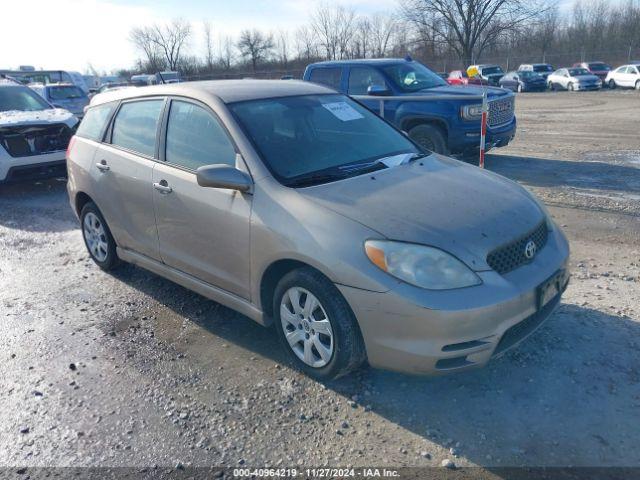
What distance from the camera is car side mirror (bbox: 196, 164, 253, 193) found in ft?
11.2

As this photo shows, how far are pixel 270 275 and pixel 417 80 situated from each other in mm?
7125

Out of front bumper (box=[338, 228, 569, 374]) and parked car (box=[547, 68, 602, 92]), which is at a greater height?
parked car (box=[547, 68, 602, 92])

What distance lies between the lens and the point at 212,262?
385 centimetres

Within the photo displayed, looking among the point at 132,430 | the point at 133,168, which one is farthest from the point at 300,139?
the point at 132,430

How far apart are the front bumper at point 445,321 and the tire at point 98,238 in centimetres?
311

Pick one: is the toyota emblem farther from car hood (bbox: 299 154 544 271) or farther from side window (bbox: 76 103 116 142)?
side window (bbox: 76 103 116 142)

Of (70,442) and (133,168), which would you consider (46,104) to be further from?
(70,442)

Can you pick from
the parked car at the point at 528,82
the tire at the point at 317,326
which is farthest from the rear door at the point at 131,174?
the parked car at the point at 528,82

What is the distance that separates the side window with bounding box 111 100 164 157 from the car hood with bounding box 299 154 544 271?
1717 mm

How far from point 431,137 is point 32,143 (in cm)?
683

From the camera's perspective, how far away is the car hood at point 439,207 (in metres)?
2.98

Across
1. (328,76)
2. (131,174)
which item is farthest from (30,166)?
(131,174)

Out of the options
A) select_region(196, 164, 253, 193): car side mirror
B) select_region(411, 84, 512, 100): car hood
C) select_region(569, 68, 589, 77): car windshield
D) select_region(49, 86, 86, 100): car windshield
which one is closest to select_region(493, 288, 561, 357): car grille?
select_region(196, 164, 253, 193): car side mirror

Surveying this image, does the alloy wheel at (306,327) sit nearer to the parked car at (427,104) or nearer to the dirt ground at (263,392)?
the dirt ground at (263,392)
